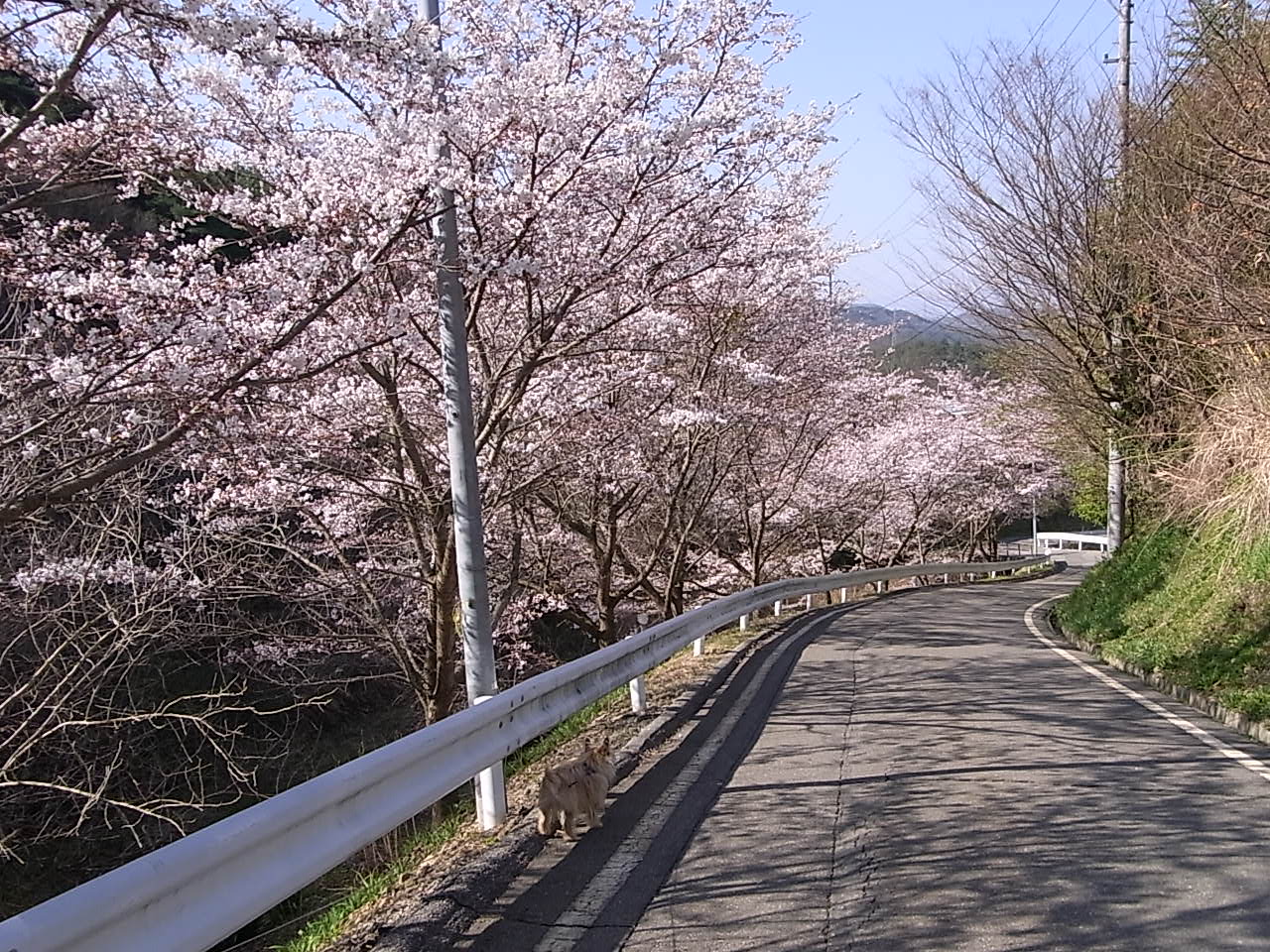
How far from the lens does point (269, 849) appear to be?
3.02 m

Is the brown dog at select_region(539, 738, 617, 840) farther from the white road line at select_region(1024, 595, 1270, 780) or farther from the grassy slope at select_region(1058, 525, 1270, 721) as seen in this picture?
the grassy slope at select_region(1058, 525, 1270, 721)

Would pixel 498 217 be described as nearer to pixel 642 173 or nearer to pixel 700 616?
pixel 642 173

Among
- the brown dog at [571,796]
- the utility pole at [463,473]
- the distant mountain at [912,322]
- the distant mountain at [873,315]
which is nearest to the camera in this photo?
the brown dog at [571,796]

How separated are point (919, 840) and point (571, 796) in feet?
5.56

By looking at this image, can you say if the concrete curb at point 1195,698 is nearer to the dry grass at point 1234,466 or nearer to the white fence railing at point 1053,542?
the dry grass at point 1234,466

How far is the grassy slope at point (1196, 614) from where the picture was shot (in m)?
9.23

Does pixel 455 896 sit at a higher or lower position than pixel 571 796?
lower

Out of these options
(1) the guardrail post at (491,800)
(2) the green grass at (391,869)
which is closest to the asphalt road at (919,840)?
(1) the guardrail post at (491,800)

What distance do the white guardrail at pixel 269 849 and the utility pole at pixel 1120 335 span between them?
Answer: 1473cm

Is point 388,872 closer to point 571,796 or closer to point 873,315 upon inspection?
point 571,796

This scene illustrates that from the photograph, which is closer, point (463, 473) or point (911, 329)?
point (463, 473)

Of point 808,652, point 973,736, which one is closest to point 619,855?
point 973,736

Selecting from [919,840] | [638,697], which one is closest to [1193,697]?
[638,697]

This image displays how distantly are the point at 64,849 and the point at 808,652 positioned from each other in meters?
8.80
